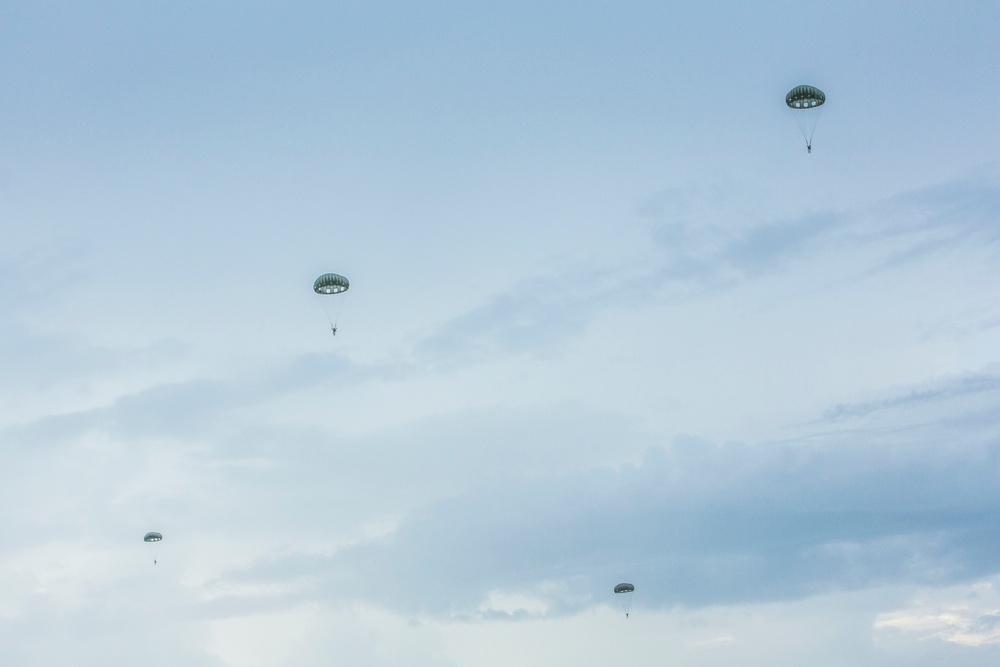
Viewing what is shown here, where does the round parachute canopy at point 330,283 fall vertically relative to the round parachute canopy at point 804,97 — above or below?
below

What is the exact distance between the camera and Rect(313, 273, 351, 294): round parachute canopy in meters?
114

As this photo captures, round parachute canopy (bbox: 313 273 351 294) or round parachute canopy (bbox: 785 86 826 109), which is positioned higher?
round parachute canopy (bbox: 785 86 826 109)

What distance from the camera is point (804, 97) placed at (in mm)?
111500

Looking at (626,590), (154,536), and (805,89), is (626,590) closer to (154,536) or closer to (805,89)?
(154,536)

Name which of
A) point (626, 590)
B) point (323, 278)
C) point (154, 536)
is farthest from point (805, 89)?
point (154, 536)

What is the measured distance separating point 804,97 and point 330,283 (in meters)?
53.0

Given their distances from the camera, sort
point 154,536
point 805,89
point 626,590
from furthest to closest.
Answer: point 626,590
point 154,536
point 805,89

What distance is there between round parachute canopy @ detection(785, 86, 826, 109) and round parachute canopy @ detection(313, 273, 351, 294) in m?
50.1

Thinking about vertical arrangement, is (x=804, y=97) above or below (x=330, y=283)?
above

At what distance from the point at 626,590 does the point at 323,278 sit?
265 feet

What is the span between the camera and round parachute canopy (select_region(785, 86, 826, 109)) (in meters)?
111

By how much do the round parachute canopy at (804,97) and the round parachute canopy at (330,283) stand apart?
165ft

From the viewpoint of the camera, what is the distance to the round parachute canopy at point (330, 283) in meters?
114

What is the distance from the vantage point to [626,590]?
168625 mm
